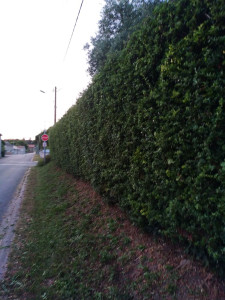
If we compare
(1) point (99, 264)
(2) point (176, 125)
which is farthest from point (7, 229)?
(2) point (176, 125)

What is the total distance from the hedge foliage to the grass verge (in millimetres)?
289

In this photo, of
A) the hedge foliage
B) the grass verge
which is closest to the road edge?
the grass verge

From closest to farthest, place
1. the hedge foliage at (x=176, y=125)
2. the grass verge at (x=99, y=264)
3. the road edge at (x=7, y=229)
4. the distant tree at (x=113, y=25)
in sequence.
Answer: the hedge foliage at (x=176, y=125) < the grass verge at (x=99, y=264) < the road edge at (x=7, y=229) < the distant tree at (x=113, y=25)

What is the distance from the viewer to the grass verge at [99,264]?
115 inches

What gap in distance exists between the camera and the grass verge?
2928 mm

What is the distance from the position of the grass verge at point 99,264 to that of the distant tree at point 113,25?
6469 millimetres

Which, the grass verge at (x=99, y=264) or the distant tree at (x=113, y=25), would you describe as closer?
the grass verge at (x=99, y=264)

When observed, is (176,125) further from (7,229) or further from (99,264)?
(7,229)

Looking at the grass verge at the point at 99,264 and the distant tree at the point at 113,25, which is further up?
the distant tree at the point at 113,25

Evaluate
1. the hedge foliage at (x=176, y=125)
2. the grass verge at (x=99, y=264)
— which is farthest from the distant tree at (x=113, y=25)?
the grass verge at (x=99, y=264)

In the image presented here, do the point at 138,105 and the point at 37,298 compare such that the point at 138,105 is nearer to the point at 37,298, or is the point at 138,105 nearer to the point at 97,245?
the point at 97,245

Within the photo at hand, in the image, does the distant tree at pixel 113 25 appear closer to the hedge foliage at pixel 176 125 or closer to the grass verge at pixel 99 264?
the hedge foliage at pixel 176 125

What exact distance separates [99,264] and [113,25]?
9901 millimetres

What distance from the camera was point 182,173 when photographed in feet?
9.62
